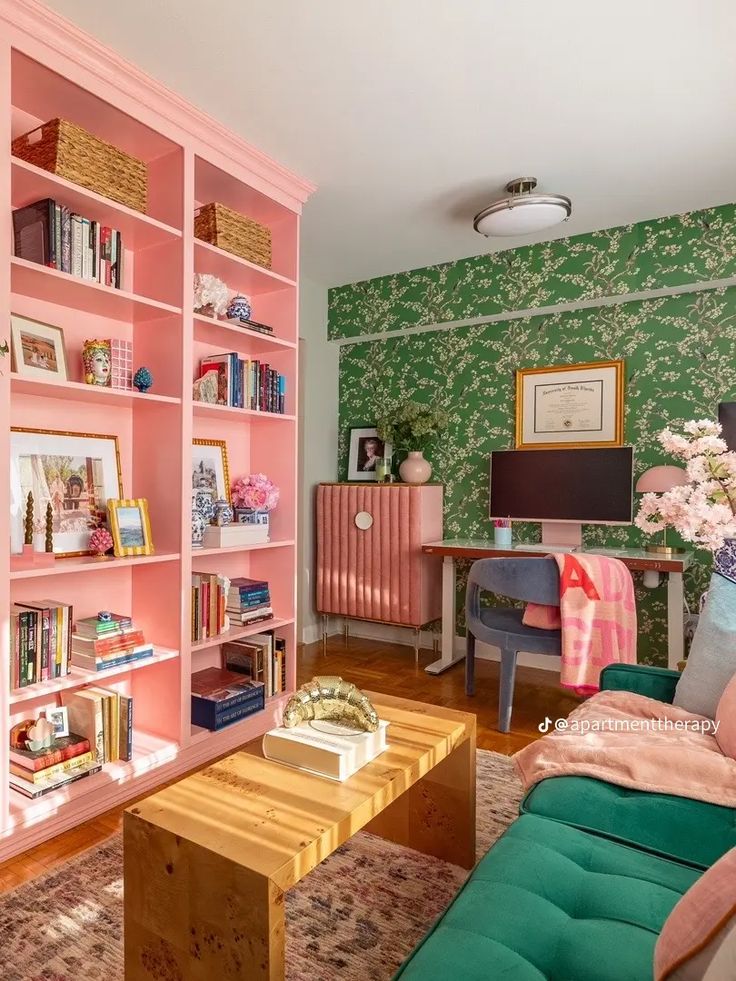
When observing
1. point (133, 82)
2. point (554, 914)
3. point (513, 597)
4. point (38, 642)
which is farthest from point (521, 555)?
point (133, 82)

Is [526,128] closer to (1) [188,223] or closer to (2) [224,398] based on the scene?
(1) [188,223]

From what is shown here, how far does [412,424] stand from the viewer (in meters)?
4.08

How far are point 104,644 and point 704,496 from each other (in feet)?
6.69

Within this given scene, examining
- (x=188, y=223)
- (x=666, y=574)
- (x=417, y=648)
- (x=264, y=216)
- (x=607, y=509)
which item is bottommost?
(x=417, y=648)

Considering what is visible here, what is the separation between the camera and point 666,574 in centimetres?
338

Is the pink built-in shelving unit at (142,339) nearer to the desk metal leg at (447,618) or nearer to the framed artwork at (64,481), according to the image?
the framed artwork at (64,481)

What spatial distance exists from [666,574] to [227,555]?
2.36 m

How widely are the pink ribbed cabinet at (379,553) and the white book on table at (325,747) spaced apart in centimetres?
241

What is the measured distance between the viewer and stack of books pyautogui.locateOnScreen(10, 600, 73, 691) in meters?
2.01

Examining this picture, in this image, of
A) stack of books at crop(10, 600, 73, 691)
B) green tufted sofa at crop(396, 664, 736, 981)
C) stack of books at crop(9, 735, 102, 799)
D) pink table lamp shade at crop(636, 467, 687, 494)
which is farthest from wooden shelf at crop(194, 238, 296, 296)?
green tufted sofa at crop(396, 664, 736, 981)

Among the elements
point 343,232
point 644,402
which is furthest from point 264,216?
point 644,402

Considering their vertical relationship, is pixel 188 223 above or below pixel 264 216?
below

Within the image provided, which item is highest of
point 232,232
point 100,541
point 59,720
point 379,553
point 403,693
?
point 232,232

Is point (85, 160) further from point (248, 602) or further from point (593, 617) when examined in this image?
point (593, 617)
